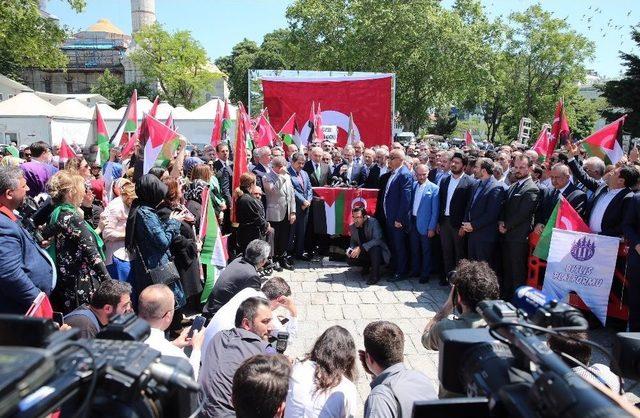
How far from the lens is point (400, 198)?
7.53m

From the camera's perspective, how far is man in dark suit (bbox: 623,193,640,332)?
5.16m

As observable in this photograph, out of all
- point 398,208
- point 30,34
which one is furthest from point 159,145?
point 30,34

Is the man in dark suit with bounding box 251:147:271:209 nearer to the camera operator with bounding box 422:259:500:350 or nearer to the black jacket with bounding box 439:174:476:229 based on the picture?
the black jacket with bounding box 439:174:476:229

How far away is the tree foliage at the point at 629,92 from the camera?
88.9 ft

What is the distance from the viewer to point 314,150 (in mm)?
9156

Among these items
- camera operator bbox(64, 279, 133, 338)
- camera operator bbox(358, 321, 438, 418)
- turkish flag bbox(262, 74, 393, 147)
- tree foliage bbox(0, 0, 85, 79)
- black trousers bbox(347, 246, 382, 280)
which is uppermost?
tree foliage bbox(0, 0, 85, 79)

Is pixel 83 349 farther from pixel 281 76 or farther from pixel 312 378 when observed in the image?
pixel 281 76

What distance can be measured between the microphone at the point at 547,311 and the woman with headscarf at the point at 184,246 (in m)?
4.09

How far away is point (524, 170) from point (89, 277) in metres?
5.04

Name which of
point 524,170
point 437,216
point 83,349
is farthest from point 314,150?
point 83,349

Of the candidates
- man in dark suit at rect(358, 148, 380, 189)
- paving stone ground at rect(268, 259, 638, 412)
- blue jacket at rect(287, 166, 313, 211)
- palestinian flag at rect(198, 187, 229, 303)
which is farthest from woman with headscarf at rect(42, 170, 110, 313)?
man in dark suit at rect(358, 148, 380, 189)

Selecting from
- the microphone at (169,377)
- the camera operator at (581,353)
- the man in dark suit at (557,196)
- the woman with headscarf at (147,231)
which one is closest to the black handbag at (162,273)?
the woman with headscarf at (147,231)

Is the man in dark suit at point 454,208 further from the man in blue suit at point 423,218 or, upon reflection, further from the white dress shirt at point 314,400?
the white dress shirt at point 314,400

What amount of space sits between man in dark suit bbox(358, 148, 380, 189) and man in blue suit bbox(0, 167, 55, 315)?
5835 millimetres
